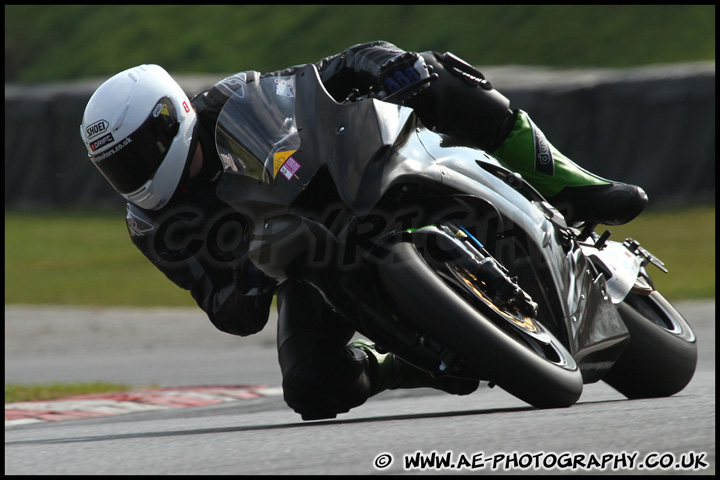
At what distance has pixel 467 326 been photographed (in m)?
2.92

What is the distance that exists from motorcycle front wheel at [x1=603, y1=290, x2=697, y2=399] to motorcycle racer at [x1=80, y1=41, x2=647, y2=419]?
483 mm

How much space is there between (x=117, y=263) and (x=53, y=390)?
22.9 feet

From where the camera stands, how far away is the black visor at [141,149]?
3.58 meters

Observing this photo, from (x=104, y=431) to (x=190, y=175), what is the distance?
1053 mm

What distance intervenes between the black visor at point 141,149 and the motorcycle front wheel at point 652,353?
185 centimetres

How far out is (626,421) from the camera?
9.82 feet

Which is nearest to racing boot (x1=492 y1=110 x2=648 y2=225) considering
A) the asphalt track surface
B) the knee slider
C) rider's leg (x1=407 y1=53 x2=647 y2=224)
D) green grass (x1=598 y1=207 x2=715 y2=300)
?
rider's leg (x1=407 y1=53 x2=647 y2=224)

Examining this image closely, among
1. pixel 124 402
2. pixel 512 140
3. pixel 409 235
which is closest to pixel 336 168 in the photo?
pixel 409 235

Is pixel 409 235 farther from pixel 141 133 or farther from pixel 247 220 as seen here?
pixel 141 133

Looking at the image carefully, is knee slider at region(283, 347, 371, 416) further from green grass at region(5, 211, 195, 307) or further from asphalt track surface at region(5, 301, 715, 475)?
green grass at region(5, 211, 195, 307)

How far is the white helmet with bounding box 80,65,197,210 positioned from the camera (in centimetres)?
359

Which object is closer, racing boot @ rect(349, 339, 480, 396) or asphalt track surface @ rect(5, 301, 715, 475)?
asphalt track surface @ rect(5, 301, 715, 475)

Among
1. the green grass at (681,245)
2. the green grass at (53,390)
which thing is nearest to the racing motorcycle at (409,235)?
the green grass at (53,390)

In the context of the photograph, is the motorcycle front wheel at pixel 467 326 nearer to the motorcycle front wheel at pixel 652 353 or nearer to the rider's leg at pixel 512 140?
the rider's leg at pixel 512 140
